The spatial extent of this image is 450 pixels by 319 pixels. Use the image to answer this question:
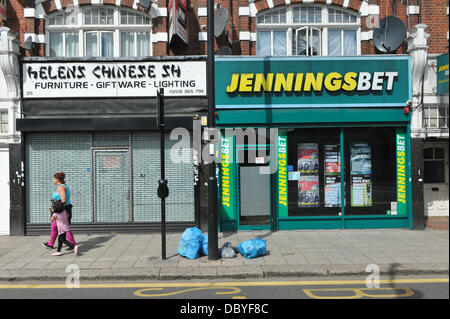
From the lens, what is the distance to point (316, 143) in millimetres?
10812

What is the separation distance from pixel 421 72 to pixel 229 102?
5178 millimetres

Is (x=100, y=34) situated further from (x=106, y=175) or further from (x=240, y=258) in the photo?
(x=240, y=258)

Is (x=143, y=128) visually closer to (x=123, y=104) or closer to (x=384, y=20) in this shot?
(x=123, y=104)

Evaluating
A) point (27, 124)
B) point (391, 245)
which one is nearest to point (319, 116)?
point (391, 245)

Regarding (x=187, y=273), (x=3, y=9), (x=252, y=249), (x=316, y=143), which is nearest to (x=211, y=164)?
(x=252, y=249)

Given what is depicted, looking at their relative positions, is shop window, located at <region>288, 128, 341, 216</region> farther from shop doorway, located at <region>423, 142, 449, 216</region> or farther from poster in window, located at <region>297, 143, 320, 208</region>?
shop doorway, located at <region>423, 142, 449, 216</region>

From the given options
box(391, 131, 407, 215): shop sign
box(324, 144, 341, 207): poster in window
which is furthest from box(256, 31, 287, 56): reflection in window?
box(391, 131, 407, 215): shop sign

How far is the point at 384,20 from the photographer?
1073 centimetres

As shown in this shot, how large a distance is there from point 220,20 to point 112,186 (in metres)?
5.40

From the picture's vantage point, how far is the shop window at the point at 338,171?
10.7 m

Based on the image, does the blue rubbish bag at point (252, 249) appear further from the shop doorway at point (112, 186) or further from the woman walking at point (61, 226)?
the shop doorway at point (112, 186)

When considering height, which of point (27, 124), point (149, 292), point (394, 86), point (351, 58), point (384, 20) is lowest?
point (149, 292)

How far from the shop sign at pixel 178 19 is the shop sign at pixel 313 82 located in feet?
4.14

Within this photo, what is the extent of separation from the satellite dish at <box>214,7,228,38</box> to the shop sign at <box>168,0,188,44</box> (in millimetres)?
870
